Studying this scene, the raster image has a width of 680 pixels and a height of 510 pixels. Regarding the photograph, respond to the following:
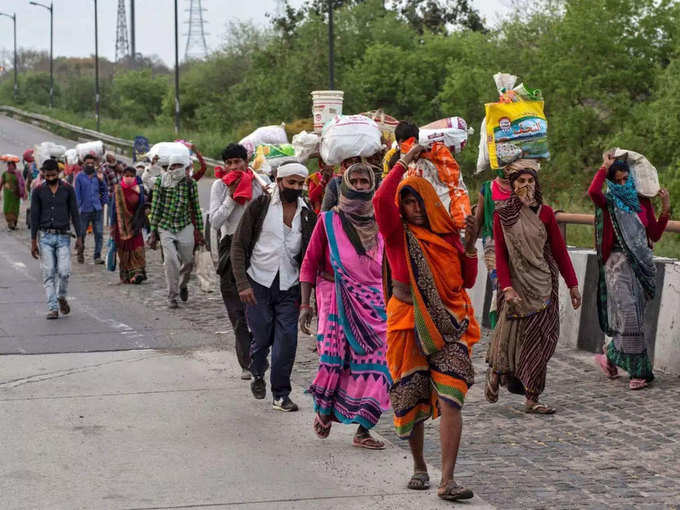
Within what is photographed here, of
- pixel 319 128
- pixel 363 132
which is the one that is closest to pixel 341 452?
pixel 363 132

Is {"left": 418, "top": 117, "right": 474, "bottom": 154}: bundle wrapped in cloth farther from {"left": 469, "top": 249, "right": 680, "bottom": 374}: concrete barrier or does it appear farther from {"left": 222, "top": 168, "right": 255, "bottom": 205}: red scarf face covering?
{"left": 469, "top": 249, "right": 680, "bottom": 374}: concrete barrier

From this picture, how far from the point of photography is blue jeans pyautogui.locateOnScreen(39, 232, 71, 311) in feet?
44.3

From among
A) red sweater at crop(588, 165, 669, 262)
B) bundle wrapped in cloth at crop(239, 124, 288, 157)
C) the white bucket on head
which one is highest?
the white bucket on head

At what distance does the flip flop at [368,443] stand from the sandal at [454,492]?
1239 mm

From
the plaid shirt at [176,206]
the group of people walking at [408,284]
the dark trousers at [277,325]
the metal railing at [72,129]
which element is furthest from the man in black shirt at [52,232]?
the metal railing at [72,129]

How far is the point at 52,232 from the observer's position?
44.6 feet

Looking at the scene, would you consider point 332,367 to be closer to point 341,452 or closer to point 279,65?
point 341,452

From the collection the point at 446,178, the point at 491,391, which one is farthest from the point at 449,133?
the point at 491,391

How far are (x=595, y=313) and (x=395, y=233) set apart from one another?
16.0 ft

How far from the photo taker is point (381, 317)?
7340 millimetres

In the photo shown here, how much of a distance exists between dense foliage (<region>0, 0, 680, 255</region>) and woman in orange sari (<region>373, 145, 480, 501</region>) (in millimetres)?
21322

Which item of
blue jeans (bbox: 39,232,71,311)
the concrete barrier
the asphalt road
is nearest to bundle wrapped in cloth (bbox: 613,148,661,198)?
the concrete barrier

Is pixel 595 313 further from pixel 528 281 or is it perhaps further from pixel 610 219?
pixel 528 281

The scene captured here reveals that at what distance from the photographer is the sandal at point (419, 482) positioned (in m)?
6.32
